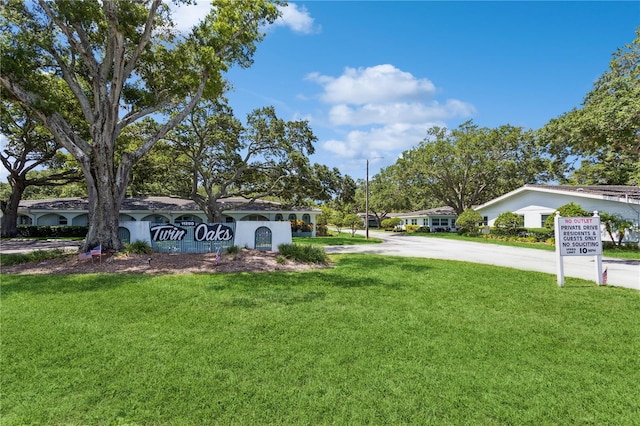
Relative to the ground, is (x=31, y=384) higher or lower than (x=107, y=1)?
lower

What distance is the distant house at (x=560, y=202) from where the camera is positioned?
19.6m

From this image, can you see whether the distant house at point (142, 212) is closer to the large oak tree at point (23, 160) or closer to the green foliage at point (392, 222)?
the large oak tree at point (23, 160)

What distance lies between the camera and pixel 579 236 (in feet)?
28.8

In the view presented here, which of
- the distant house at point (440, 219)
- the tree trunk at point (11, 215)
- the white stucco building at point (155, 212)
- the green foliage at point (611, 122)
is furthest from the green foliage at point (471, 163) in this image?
the tree trunk at point (11, 215)

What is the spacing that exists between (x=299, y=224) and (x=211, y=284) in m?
24.9

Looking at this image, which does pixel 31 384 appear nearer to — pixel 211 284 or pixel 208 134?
A: pixel 211 284

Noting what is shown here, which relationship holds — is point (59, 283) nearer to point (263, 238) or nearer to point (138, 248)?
point (138, 248)

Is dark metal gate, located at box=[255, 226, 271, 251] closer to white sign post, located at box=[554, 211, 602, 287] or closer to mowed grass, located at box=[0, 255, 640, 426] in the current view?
mowed grass, located at box=[0, 255, 640, 426]

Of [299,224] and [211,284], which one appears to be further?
[299,224]

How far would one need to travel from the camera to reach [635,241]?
1931cm


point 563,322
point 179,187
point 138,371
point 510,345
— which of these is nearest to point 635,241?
point 563,322

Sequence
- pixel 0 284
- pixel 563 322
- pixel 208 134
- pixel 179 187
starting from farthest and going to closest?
pixel 179 187 < pixel 208 134 < pixel 0 284 < pixel 563 322

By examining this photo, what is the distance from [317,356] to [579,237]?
8284 millimetres

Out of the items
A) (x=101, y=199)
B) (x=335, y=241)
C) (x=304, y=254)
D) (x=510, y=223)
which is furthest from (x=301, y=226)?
(x=101, y=199)
